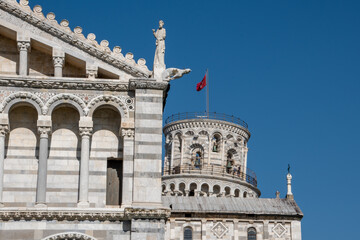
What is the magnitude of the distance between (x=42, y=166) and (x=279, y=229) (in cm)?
3749

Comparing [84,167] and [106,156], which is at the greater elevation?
[106,156]

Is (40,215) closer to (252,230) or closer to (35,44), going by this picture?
(35,44)

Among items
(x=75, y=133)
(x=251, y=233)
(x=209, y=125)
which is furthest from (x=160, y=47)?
(x=209, y=125)

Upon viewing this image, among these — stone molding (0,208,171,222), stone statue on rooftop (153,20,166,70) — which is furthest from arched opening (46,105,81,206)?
stone statue on rooftop (153,20,166,70)

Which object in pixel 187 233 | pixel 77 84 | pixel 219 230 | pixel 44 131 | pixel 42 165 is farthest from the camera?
pixel 219 230

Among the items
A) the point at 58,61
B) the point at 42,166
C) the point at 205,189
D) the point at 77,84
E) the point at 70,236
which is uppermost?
the point at 205,189

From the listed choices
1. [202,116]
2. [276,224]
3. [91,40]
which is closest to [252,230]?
[276,224]

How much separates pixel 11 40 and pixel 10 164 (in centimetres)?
485

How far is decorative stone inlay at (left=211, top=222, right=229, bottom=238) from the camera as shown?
66.7 meters

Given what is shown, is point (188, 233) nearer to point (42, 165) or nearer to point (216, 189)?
point (216, 189)

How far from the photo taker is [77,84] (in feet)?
109

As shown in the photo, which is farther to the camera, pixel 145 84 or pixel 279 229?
pixel 279 229

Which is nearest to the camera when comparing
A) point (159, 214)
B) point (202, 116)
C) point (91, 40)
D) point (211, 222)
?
point (159, 214)

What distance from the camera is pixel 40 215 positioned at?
31453 millimetres
